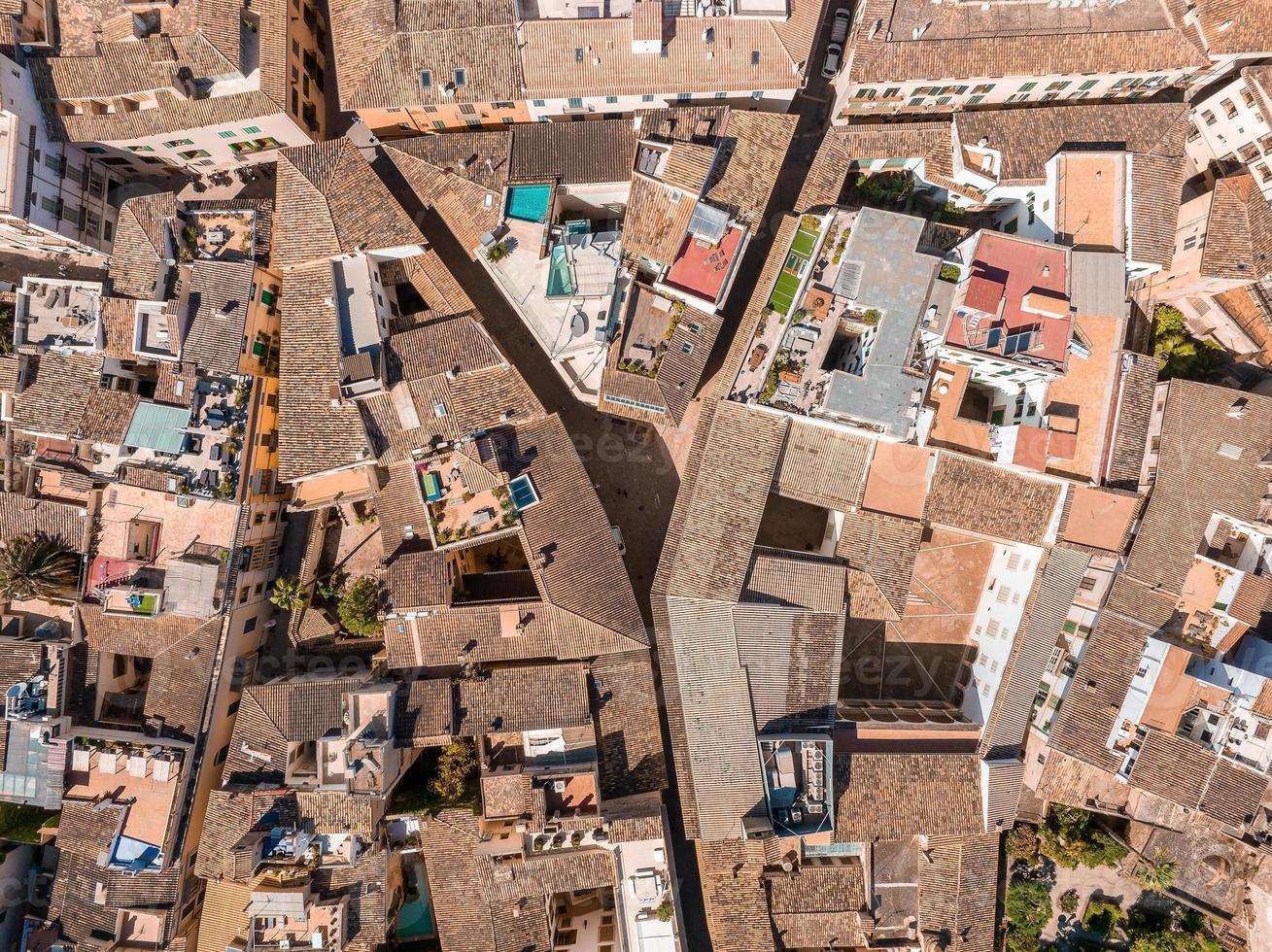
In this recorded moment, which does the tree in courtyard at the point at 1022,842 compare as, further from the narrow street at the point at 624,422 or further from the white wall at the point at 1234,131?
the white wall at the point at 1234,131

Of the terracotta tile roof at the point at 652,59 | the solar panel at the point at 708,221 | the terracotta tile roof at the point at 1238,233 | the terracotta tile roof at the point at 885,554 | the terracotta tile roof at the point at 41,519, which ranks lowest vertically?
the terracotta tile roof at the point at 41,519

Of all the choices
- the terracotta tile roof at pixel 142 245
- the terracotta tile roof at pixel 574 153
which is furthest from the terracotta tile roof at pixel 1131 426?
the terracotta tile roof at pixel 142 245

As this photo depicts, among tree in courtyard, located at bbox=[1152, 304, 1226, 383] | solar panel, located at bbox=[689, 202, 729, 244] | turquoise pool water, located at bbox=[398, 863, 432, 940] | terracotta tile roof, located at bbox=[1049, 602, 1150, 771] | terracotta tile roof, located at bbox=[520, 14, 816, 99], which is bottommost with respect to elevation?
turquoise pool water, located at bbox=[398, 863, 432, 940]

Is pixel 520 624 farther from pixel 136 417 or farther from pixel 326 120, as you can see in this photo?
pixel 326 120

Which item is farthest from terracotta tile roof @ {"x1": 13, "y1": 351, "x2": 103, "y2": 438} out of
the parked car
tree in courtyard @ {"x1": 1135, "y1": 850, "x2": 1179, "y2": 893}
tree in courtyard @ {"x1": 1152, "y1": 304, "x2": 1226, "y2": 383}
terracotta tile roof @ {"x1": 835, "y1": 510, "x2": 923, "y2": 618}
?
Answer: tree in courtyard @ {"x1": 1135, "y1": 850, "x2": 1179, "y2": 893}

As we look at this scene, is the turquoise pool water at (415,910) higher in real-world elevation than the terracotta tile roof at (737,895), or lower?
lower

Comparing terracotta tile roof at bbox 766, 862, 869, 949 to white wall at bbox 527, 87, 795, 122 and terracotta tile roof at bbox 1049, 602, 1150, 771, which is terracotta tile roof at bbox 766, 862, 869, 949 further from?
white wall at bbox 527, 87, 795, 122
